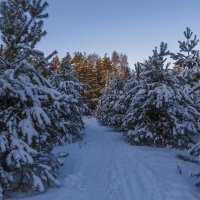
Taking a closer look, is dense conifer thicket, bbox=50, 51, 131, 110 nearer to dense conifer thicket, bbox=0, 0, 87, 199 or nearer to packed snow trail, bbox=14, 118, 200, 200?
packed snow trail, bbox=14, 118, 200, 200

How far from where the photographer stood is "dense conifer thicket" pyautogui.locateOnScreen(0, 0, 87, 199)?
838 centimetres

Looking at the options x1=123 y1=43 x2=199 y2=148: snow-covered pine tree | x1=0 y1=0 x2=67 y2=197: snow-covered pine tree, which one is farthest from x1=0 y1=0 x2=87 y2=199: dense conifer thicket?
x1=123 y1=43 x2=199 y2=148: snow-covered pine tree

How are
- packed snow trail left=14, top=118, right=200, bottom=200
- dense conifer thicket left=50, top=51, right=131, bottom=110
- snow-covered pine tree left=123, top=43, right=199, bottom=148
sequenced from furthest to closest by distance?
dense conifer thicket left=50, top=51, right=131, bottom=110
snow-covered pine tree left=123, top=43, right=199, bottom=148
packed snow trail left=14, top=118, right=200, bottom=200

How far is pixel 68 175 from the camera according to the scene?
10.3m

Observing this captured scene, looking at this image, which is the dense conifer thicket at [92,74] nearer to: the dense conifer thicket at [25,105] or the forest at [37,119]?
the forest at [37,119]

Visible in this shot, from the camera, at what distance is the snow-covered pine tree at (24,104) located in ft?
27.5

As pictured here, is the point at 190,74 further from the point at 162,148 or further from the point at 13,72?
the point at 13,72

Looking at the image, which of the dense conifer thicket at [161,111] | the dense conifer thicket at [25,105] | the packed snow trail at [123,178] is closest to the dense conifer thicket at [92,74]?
the dense conifer thicket at [161,111]

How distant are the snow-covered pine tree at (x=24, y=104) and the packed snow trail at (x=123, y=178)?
28.1 inches

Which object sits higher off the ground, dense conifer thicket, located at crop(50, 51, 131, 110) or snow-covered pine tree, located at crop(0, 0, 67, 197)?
dense conifer thicket, located at crop(50, 51, 131, 110)

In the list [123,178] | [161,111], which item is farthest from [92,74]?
[123,178]

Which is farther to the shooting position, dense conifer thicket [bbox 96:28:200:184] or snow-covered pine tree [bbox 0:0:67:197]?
dense conifer thicket [bbox 96:28:200:184]

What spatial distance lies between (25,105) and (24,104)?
0.16 ft

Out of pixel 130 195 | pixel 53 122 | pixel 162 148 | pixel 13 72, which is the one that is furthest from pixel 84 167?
pixel 162 148
